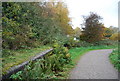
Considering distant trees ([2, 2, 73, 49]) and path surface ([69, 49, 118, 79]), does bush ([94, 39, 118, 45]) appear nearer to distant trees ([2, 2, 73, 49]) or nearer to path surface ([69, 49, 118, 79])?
distant trees ([2, 2, 73, 49])

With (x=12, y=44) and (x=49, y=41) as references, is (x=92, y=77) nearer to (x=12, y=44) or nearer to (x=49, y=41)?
(x=12, y=44)

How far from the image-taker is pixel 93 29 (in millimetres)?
15016

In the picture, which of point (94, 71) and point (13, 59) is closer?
point (13, 59)

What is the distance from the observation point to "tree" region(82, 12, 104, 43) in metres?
15.0

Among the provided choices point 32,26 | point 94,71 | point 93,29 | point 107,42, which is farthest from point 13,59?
point 107,42

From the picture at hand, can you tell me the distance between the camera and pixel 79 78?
3629mm

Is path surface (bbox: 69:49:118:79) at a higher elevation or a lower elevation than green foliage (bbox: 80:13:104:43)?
lower

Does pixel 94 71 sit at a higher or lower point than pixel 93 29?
lower

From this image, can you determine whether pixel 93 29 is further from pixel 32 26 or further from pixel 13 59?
pixel 13 59

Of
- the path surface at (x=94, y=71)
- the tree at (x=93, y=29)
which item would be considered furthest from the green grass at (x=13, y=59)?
the tree at (x=93, y=29)

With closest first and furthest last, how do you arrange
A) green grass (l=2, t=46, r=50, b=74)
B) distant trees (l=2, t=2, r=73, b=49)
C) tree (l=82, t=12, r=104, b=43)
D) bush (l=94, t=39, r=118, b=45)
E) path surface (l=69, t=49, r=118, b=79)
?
green grass (l=2, t=46, r=50, b=74) < path surface (l=69, t=49, r=118, b=79) < distant trees (l=2, t=2, r=73, b=49) < tree (l=82, t=12, r=104, b=43) < bush (l=94, t=39, r=118, b=45)

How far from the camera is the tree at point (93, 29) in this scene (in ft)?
49.3

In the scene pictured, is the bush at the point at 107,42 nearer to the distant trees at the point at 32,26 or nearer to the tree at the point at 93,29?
the tree at the point at 93,29

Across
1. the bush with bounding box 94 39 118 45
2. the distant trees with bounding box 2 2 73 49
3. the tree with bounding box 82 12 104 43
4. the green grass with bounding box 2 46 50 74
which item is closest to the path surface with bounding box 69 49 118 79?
the green grass with bounding box 2 46 50 74
